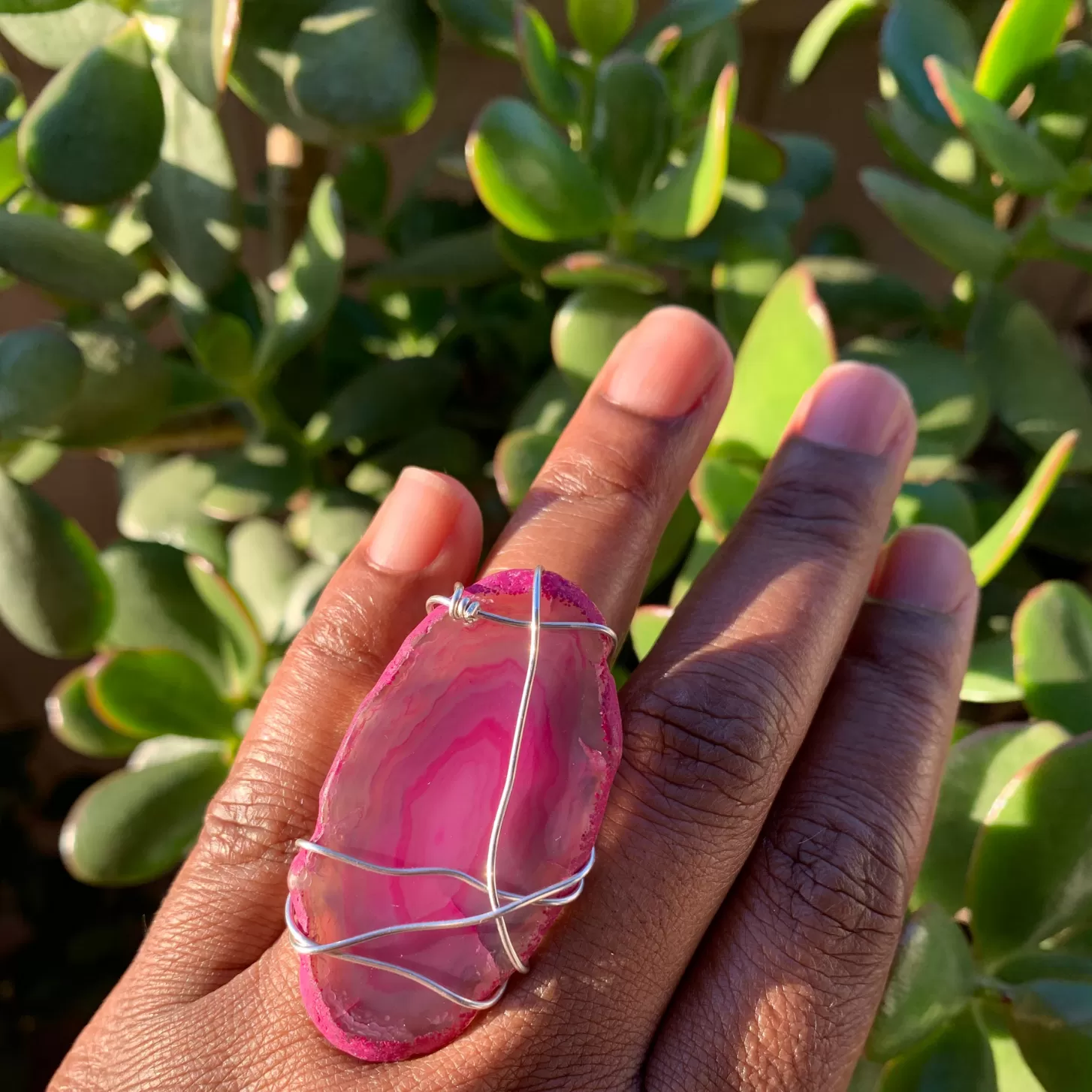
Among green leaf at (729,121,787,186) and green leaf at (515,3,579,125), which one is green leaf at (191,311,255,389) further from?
green leaf at (729,121,787,186)

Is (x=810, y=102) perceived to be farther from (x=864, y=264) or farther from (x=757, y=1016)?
(x=757, y=1016)

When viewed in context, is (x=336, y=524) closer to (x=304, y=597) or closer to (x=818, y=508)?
(x=304, y=597)

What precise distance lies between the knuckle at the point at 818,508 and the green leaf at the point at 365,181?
Result: 0.50 meters

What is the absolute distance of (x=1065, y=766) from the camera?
0.58 metres

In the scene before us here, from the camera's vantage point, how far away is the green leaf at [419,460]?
2.74 feet

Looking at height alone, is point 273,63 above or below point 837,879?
above

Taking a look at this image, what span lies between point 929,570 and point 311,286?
481 millimetres

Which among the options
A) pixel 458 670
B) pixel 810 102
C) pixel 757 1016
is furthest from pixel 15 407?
pixel 810 102

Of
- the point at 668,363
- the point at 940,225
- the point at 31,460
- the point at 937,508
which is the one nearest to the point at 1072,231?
the point at 940,225

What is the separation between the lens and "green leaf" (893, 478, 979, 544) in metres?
0.72

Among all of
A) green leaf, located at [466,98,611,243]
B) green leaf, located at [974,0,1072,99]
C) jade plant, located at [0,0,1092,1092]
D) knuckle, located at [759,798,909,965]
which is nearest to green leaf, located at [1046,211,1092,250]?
jade plant, located at [0,0,1092,1092]

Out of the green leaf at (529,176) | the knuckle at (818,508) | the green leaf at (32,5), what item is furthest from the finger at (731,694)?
the green leaf at (32,5)

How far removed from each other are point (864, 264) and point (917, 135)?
0.37ft

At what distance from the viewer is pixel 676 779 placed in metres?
0.54
